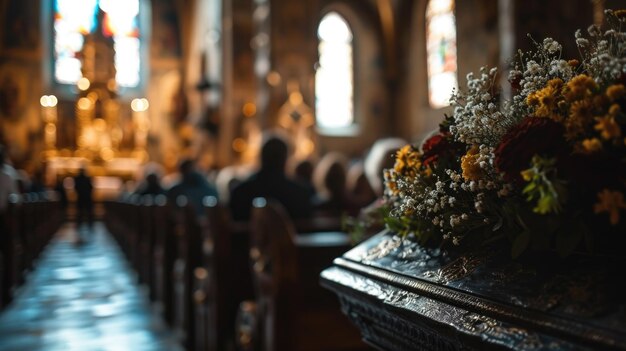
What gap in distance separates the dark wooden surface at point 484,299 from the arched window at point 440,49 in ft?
46.8

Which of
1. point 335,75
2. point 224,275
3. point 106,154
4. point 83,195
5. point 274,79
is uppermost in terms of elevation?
point 335,75

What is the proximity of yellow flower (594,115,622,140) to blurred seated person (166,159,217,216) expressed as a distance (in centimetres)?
601

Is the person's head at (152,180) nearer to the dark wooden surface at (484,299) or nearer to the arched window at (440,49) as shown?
the arched window at (440,49)

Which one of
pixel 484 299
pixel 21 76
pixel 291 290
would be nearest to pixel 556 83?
pixel 484 299

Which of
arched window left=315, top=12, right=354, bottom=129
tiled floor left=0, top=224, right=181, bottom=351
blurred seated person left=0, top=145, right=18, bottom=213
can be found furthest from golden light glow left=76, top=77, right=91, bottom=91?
blurred seated person left=0, top=145, right=18, bottom=213

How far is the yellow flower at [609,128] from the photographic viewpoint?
963 millimetres

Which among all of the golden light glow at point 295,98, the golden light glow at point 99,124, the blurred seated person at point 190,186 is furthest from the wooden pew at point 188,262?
the golden light glow at point 99,124

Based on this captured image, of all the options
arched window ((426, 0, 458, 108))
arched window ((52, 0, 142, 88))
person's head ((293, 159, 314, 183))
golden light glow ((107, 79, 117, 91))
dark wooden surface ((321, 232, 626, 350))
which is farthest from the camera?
arched window ((52, 0, 142, 88))

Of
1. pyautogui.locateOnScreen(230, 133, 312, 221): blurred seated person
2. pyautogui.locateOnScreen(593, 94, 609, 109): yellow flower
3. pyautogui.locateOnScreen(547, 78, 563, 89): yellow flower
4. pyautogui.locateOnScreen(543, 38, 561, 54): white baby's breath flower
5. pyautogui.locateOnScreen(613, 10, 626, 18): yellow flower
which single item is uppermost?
pyautogui.locateOnScreen(613, 10, 626, 18): yellow flower

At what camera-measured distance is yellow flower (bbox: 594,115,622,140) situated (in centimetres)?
96

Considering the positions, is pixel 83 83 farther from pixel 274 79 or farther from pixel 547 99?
pixel 547 99

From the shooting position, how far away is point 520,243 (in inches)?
43.7

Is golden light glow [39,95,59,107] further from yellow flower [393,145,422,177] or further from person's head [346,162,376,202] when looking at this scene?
yellow flower [393,145,422,177]

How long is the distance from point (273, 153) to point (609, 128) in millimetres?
3516
